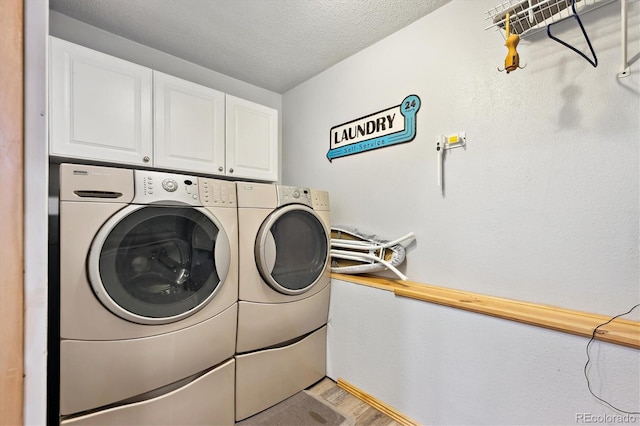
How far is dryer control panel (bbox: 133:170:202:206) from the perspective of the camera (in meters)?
1.22

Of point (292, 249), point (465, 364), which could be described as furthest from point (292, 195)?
point (465, 364)

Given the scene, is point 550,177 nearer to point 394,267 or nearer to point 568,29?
point 568,29

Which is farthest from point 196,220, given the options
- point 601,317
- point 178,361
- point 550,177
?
point 601,317

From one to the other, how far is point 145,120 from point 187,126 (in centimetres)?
24

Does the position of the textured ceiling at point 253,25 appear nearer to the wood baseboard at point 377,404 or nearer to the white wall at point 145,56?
the white wall at point 145,56

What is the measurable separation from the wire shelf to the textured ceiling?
1.62 ft

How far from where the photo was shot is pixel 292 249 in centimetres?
177

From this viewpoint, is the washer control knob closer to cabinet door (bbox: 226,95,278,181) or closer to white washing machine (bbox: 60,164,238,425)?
white washing machine (bbox: 60,164,238,425)

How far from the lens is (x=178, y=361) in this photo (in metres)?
1.32

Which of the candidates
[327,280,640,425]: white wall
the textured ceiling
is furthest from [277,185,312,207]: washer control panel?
the textured ceiling

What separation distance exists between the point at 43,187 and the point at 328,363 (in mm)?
2057

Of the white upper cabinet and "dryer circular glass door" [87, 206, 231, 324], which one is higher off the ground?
the white upper cabinet

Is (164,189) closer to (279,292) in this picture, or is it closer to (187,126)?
(187,126)

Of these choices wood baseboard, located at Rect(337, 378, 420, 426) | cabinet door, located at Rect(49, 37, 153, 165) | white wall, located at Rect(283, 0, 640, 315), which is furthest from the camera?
wood baseboard, located at Rect(337, 378, 420, 426)
